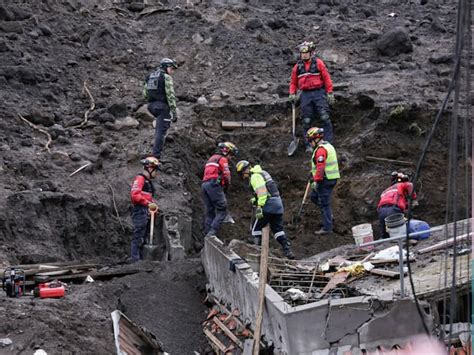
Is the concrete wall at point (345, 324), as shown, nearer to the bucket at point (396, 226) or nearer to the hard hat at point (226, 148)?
the bucket at point (396, 226)

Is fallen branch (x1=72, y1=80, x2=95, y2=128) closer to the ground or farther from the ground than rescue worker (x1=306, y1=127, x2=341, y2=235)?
farther from the ground

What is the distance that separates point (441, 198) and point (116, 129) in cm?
670

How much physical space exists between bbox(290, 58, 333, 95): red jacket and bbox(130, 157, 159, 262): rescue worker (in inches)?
153

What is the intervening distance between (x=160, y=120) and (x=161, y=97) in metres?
0.47

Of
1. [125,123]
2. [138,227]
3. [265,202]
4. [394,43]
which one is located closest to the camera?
[265,202]

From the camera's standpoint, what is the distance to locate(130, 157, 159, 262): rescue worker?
590 inches

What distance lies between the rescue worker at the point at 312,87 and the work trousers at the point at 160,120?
7.86ft

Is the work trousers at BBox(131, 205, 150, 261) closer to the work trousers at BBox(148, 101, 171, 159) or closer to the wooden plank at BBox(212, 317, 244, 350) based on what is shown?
the wooden plank at BBox(212, 317, 244, 350)

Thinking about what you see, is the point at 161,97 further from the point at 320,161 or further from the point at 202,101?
the point at 320,161

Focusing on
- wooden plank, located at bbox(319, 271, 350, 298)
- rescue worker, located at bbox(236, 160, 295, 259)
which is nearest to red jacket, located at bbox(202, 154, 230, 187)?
rescue worker, located at bbox(236, 160, 295, 259)

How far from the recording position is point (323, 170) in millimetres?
15711

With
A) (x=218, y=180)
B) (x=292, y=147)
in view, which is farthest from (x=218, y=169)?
(x=292, y=147)

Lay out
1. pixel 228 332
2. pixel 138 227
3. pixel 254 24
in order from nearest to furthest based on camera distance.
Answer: pixel 228 332, pixel 138 227, pixel 254 24

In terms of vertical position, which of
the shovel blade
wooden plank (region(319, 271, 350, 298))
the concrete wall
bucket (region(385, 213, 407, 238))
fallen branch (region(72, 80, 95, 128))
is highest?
fallen branch (region(72, 80, 95, 128))
